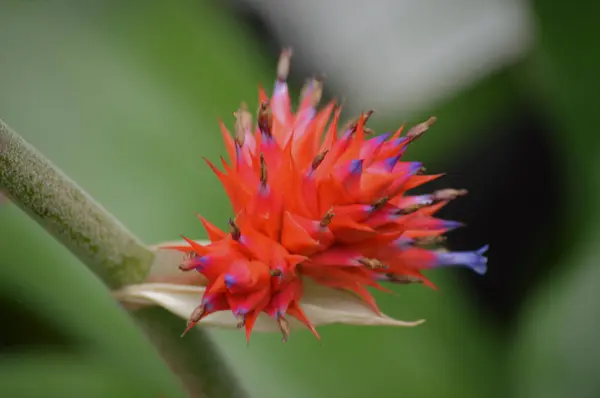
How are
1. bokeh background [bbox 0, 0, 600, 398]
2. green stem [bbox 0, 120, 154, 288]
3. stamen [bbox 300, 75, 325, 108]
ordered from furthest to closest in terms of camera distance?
bokeh background [bbox 0, 0, 600, 398]
stamen [bbox 300, 75, 325, 108]
green stem [bbox 0, 120, 154, 288]

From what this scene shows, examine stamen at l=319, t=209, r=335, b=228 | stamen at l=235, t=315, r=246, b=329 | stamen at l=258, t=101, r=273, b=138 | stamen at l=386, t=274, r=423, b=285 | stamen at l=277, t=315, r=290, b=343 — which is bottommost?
stamen at l=386, t=274, r=423, b=285

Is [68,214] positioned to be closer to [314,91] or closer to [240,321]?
[240,321]

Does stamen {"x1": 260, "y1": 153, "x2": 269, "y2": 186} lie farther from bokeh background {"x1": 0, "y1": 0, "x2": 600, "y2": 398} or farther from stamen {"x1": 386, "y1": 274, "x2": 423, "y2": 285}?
bokeh background {"x1": 0, "y1": 0, "x2": 600, "y2": 398}

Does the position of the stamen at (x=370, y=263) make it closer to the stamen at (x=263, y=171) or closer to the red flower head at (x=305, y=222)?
the red flower head at (x=305, y=222)

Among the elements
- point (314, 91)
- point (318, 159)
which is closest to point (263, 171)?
point (318, 159)

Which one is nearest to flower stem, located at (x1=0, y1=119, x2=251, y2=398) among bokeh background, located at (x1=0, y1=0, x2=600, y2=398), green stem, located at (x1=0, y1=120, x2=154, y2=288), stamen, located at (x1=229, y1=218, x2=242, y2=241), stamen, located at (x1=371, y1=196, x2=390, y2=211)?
green stem, located at (x1=0, y1=120, x2=154, y2=288)

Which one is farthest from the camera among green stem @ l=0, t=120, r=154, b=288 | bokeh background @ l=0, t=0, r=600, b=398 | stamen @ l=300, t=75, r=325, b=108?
bokeh background @ l=0, t=0, r=600, b=398

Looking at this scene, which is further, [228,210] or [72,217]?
[228,210]
